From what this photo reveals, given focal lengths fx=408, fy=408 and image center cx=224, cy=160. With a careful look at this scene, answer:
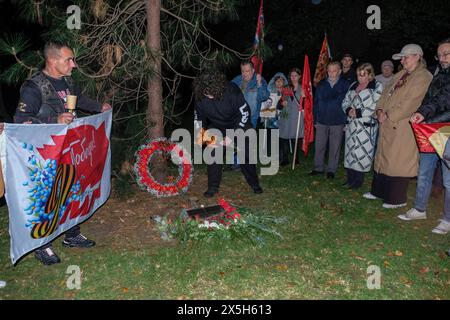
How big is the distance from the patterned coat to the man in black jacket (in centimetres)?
164

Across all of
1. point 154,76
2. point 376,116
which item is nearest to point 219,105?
point 154,76

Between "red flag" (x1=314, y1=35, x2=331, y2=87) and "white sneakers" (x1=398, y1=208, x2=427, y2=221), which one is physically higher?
"red flag" (x1=314, y1=35, x2=331, y2=87)

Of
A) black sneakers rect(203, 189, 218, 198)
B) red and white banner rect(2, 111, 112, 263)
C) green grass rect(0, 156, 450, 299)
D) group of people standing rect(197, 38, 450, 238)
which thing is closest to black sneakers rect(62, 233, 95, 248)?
green grass rect(0, 156, 450, 299)

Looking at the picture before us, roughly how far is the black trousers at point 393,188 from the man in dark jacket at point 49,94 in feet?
14.1

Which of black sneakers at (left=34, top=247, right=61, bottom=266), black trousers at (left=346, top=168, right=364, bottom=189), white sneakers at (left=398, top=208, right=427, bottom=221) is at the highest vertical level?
black trousers at (left=346, top=168, right=364, bottom=189)

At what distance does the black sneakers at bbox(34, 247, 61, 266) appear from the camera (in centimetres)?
421

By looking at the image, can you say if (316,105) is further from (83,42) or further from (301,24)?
(301,24)

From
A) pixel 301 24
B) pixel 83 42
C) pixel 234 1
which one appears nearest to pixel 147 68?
pixel 83 42

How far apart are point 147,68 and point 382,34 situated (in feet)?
40.4

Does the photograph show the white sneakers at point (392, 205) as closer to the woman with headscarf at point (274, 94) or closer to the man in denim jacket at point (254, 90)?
the man in denim jacket at point (254, 90)

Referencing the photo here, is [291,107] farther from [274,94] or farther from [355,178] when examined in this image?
[355,178]

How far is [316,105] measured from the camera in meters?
7.29

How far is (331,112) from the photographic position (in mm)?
7004

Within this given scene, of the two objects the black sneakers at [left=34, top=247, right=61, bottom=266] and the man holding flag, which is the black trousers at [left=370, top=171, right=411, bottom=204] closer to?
the man holding flag
